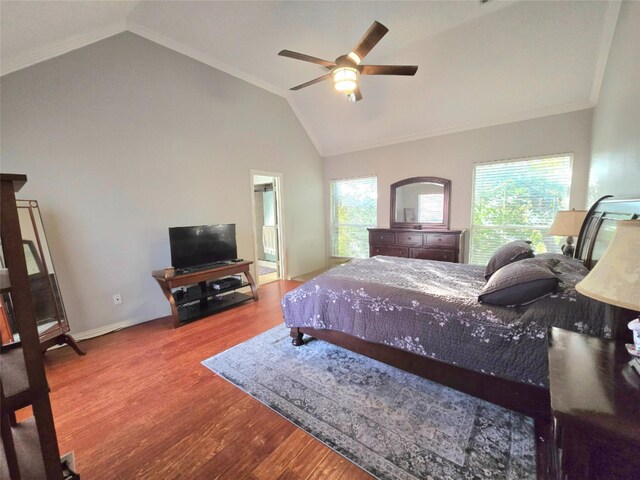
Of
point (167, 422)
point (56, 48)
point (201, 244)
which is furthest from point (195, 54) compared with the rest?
point (167, 422)

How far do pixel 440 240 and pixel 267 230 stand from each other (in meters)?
3.86

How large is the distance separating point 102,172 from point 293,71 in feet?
9.29

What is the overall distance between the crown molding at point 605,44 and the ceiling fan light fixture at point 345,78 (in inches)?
91.7

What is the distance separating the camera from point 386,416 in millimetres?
1687

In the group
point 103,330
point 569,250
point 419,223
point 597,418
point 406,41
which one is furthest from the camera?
point 419,223

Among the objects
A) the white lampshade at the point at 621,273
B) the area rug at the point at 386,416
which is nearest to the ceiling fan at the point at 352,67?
the white lampshade at the point at 621,273

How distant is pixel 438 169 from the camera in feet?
14.6

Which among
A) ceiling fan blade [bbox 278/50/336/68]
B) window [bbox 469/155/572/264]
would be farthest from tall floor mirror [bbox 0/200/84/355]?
window [bbox 469/155/572/264]

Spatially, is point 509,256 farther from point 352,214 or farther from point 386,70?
point 352,214

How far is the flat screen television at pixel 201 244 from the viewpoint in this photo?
3.25m

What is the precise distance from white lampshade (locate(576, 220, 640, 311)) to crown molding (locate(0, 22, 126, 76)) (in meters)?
4.13

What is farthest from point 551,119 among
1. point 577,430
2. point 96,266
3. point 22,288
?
point 96,266

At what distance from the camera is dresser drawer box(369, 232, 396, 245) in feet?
15.6

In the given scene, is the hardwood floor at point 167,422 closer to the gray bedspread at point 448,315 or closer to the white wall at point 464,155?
the gray bedspread at point 448,315
